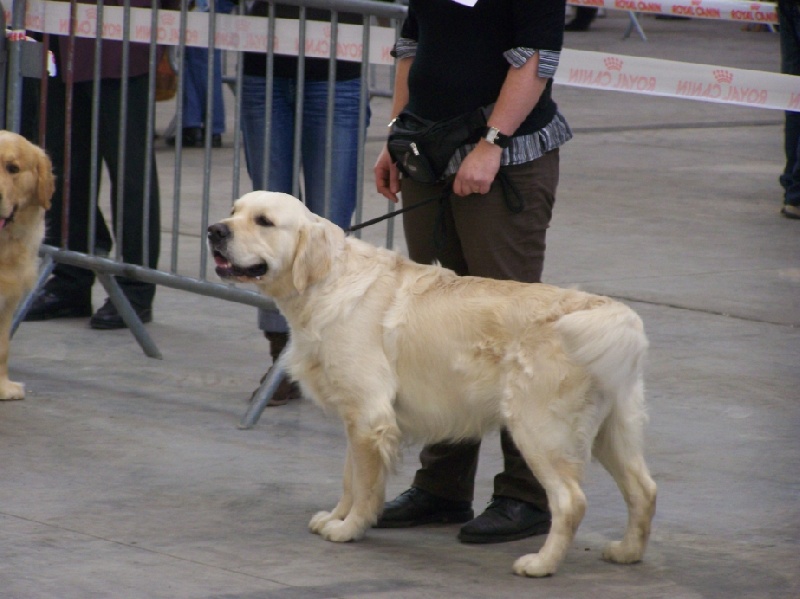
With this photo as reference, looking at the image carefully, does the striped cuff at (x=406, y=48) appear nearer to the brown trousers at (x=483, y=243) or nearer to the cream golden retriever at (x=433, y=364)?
the brown trousers at (x=483, y=243)

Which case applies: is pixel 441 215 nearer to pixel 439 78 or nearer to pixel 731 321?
pixel 439 78

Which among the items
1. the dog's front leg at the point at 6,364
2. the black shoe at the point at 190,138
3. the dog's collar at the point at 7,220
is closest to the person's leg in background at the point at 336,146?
the dog's collar at the point at 7,220

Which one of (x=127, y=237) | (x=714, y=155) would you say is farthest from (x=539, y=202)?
(x=714, y=155)

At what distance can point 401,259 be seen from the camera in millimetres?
4164

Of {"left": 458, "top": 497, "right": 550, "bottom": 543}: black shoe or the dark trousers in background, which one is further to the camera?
the dark trousers in background

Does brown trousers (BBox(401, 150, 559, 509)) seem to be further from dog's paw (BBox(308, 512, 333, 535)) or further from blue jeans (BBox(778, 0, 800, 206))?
blue jeans (BBox(778, 0, 800, 206))

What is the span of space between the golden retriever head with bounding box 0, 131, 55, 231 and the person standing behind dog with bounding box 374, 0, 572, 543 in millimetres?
1926

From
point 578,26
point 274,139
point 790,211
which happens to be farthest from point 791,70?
point 578,26

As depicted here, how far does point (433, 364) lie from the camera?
3.96 metres

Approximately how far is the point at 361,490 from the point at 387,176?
1.12 meters

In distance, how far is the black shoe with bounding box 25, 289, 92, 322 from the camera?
689cm

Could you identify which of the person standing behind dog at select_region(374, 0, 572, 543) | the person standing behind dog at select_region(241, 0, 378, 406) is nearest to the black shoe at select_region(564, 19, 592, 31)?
the person standing behind dog at select_region(241, 0, 378, 406)

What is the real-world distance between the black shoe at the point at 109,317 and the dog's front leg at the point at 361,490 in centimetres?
292

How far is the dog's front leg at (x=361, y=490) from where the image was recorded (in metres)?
4.04
